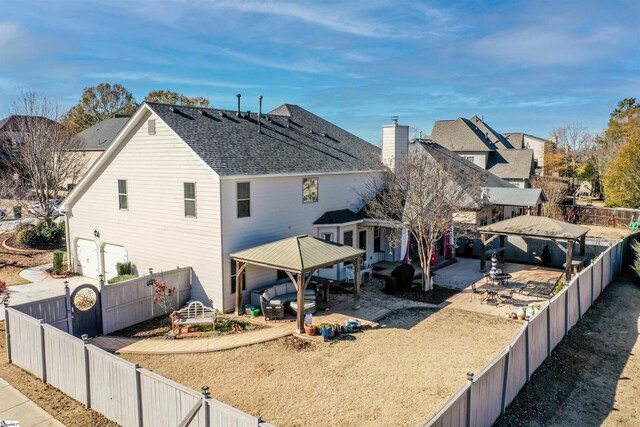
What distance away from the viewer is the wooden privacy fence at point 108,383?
7105 millimetres

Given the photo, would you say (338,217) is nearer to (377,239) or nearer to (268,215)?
(377,239)

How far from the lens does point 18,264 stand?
23328 millimetres

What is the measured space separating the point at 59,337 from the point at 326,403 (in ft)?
19.6

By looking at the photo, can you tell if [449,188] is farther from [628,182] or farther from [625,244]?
[628,182]

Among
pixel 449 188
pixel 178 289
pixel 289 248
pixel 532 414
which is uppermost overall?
pixel 449 188

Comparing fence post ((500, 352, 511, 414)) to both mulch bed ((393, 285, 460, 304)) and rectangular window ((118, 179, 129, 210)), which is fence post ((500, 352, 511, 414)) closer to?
mulch bed ((393, 285, 460, 304))

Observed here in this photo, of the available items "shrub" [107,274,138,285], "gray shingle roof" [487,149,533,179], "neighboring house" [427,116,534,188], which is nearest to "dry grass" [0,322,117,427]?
"shrub" [107,274,138,285]

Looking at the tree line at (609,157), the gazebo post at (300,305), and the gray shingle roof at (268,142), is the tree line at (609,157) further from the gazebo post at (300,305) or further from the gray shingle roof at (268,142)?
the gazebo post at (300,305)

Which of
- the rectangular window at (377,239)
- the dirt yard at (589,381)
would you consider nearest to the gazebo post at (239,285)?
the rectangular window at (377,239)

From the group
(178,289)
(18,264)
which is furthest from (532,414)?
(18,264)

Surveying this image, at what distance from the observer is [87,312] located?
46.2ft

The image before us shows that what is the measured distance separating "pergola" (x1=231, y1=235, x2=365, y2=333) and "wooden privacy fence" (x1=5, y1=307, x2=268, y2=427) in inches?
250

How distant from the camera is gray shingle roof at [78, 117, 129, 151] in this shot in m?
45.2

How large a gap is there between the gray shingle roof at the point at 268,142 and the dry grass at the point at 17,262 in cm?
1058
